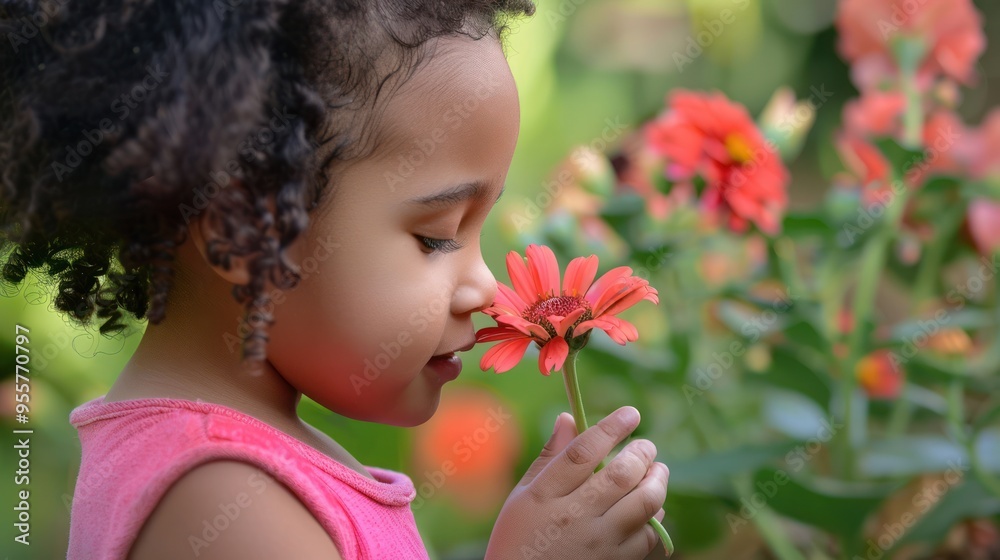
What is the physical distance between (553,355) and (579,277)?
8 cm

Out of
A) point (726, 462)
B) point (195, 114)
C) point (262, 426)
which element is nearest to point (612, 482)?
point (262, 426)

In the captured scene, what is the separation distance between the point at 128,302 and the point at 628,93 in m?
1.42

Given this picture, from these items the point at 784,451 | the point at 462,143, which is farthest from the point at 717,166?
the point at 462,143

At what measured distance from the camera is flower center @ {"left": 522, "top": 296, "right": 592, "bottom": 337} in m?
0.65

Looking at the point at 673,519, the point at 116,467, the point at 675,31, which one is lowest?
the point at 673,519

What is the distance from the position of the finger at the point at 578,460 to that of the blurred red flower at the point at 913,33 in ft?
3.06

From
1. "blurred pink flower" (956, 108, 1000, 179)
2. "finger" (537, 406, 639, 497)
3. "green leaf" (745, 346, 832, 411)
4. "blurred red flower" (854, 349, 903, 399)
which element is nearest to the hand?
"finger" (537, 406, 639, 497)

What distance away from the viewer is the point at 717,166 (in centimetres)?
119

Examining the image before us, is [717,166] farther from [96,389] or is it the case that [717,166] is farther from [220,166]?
[96,389]

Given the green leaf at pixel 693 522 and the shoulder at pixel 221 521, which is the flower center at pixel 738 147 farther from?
the shoulder at pixel 221 521

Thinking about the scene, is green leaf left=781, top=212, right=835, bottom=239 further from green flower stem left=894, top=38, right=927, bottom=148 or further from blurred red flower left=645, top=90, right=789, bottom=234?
green flower stem left=894, top=38, right=927, bottom=148

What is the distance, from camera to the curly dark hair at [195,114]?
53cm

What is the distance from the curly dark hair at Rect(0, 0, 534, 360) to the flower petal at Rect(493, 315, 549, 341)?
147mm

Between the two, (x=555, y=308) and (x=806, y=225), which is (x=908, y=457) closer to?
(x=806, y=225)
